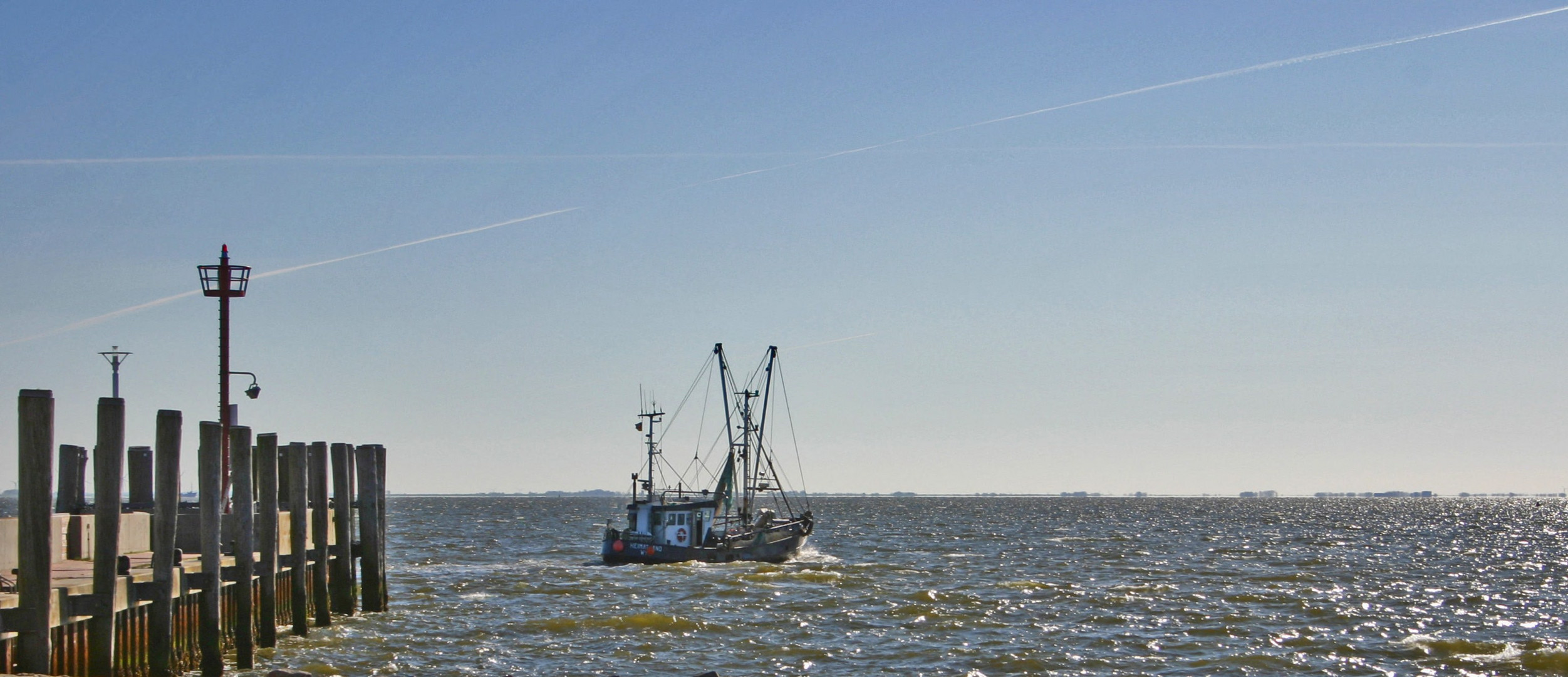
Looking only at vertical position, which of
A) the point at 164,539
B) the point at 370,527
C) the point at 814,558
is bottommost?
the point at 814,558

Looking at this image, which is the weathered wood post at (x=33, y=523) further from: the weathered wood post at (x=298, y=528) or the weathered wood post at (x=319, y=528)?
the weathered wood post at (x=319, y=528)

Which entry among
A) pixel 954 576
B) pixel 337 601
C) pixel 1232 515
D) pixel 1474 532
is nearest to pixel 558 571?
pixel 954 576

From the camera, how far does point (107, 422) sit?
17375mm

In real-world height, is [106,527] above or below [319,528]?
above

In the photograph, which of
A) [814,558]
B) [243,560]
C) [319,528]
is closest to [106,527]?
[243,560]

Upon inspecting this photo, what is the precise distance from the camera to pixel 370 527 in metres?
31.2

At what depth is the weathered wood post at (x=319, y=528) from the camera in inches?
1120

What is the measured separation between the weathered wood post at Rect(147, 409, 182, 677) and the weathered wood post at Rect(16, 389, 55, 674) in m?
2.87

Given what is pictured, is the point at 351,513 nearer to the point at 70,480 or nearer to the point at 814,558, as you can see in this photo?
the point at 70,480

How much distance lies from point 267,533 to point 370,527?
7.34 metres

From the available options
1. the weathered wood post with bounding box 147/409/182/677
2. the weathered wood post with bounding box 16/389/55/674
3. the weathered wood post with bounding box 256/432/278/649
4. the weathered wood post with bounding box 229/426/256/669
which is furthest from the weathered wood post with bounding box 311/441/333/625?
the weathered wood post with bounding box 16/389/55/674

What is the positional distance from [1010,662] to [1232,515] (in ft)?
503

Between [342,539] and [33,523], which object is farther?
[342,539]

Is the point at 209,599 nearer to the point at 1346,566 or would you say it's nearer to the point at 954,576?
the point at 954,576
